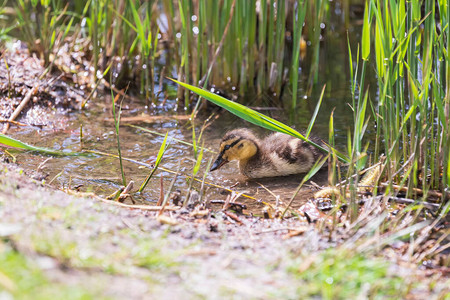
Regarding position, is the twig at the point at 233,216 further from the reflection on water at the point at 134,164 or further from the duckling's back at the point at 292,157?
the duckling's back at the point at 292,157

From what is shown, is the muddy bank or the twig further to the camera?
the twig

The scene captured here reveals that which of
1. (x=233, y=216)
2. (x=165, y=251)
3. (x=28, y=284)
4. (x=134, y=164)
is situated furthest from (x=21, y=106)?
(x=28, y=284)

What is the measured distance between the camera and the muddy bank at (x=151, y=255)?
2276 mm

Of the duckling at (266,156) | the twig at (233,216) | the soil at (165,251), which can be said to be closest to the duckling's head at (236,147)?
the duckling at (266,156)

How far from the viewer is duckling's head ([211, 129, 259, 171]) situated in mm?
4832

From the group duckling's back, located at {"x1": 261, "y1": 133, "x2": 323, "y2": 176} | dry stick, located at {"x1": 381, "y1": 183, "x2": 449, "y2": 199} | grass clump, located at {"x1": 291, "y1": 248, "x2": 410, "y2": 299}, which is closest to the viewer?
grass clump, located at {"x1": 291, "y1": 248, "x2": 410, "y2": 299}

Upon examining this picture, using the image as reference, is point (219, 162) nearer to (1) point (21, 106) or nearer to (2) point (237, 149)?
(2) point (237, 149)

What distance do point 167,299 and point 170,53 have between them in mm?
5686

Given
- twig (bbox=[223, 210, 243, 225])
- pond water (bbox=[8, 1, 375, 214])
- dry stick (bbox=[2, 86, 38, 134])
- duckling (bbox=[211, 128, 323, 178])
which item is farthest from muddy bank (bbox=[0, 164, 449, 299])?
dry stick (bbox=[2, 86, 38, 134])

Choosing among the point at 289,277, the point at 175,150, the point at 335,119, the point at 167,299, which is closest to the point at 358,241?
the point at 289,277

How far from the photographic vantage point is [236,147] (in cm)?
484

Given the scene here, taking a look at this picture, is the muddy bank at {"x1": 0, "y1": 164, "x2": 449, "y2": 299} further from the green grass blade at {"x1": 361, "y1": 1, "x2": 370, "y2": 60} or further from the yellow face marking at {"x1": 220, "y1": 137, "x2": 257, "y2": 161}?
the yellow face marking at {"x1": 220, "y1": 137, "x2": 257, "y2": 161}

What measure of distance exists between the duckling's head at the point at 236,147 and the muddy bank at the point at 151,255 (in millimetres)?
1690

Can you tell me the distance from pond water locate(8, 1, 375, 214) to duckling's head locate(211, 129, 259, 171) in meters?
0.15
